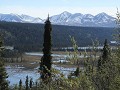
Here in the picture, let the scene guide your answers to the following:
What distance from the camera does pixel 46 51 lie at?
42969 mm

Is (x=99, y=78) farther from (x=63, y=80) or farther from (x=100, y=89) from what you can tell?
(x=63, y=80)

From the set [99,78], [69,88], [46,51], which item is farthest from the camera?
[46,51]

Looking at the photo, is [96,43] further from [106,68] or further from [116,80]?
[116,80]

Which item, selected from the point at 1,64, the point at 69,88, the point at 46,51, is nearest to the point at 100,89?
the point at 69,88

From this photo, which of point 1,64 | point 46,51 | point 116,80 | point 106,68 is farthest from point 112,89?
point 1,64

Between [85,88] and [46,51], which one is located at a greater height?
[85,88]

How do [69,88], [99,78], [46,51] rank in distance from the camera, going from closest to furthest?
[69,88]
[99,78]
[46,51]

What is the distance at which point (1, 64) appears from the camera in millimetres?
45031

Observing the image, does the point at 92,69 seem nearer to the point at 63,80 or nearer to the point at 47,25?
the point at 63,80

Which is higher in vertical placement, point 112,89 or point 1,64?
point 112,89

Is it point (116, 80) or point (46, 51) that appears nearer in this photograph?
point (116, 80)

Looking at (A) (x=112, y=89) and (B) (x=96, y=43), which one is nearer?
(A) (x=112, y=89)

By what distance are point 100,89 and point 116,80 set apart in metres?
0.49

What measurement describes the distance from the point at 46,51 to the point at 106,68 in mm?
34007
